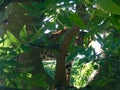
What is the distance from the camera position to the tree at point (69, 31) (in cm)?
27

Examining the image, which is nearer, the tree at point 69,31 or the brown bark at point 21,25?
the tree at point 69,31

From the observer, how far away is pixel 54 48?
3.56ft

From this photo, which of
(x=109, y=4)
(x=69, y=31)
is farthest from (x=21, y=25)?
(x=109, y=4)

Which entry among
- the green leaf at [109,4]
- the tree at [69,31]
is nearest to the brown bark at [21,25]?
the tree at [69,31]

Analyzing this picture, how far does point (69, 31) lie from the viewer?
69 cm

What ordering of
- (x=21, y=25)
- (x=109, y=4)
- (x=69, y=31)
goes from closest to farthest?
(x=109, y=4) < (x=69, y=31) < (x=21, y=25)

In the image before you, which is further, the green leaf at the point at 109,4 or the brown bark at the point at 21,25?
the brown bark at the point at 21,25

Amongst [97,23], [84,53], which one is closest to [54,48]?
[84,53]

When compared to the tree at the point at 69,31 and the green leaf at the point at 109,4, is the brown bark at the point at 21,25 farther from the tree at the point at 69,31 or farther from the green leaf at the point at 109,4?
the green leaf at the point at 109,4

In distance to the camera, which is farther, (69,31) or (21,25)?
(21,25)

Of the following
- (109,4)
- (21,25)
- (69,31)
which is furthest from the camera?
(21,25)

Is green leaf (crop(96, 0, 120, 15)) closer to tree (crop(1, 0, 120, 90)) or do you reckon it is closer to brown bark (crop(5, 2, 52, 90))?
tree (crop(1, 0, 120, 90))

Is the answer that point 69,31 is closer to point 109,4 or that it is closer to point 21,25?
point 109,4

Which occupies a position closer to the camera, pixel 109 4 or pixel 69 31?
pixel 109 4
